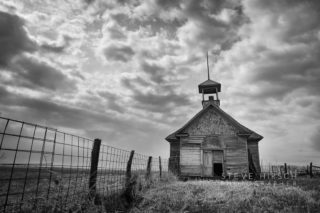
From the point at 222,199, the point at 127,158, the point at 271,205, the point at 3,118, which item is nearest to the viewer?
the point at 3,118

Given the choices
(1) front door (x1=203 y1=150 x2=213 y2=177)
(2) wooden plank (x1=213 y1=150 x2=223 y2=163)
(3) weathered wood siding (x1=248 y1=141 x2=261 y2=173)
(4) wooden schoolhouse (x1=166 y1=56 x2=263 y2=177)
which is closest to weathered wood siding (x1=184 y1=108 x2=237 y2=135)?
(4) wooden schoolhouse (x1=166 y1=56 x2=263 y2=177)

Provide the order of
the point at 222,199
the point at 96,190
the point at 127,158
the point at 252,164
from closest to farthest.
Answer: the point at 96,190 < the point at 222,199 < the point at 127,158 < the point at 252,164

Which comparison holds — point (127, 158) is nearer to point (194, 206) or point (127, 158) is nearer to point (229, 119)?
point (194, 206)

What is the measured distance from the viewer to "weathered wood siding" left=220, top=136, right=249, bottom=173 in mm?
17438

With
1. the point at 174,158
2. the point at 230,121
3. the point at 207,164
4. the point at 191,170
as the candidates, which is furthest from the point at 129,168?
the point at 230,121

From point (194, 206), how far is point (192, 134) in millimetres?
12825

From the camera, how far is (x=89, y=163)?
530 cm

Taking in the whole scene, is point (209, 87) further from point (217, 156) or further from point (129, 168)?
point (129, 168)

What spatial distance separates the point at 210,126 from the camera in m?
18.7

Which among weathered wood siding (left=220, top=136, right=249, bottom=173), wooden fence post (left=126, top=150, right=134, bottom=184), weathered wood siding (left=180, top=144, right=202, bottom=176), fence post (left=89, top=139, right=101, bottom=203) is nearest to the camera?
fence post (left=89, top=139, right=101, bottom=203)

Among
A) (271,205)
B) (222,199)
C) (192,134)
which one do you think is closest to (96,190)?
(222,199)

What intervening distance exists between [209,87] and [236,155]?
23.8ft

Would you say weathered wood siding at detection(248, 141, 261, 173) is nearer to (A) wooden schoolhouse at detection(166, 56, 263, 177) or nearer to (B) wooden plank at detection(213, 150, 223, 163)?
(A) wooden schoolhouse at detection(166, 56, 263, 177)

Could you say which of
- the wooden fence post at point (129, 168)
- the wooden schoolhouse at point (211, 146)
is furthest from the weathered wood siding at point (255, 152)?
the wooden fence post at point (129, 168)
